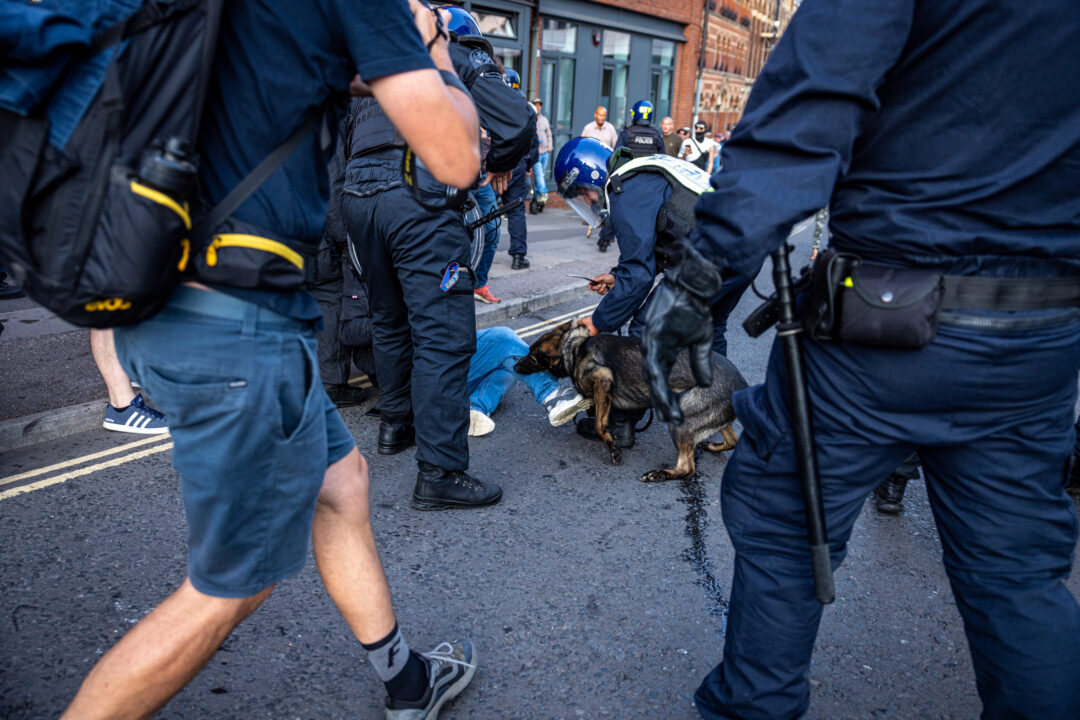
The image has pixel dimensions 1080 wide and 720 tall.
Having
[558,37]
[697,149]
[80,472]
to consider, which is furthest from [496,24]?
[80,472]

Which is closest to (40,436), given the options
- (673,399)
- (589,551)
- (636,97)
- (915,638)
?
(589,551)

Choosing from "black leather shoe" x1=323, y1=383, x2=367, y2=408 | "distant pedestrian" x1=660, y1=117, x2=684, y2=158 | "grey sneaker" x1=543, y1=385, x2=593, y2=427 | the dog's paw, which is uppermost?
"distant pedestrian" x1=660, y1=117, x2=684, y2=158

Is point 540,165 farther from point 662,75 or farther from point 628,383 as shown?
point 628,383

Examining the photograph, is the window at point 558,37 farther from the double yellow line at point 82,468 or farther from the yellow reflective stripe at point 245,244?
the yellow reflective stripe at point 245,244

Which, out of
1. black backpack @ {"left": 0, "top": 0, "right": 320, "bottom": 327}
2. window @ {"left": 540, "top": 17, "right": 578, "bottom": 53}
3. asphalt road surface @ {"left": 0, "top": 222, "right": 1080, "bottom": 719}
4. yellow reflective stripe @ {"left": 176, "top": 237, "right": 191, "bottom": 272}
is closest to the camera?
black backpack @ {"left": 0, "top": 0, "right": 320, "bottom": 327}

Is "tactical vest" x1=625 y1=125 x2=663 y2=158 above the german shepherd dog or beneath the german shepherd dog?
above

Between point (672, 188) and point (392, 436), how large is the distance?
72.9 inches

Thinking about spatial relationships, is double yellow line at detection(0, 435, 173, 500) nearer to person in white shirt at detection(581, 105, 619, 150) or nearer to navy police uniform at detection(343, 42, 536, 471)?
navy police uniform at detection(343, 42, 536, 471)

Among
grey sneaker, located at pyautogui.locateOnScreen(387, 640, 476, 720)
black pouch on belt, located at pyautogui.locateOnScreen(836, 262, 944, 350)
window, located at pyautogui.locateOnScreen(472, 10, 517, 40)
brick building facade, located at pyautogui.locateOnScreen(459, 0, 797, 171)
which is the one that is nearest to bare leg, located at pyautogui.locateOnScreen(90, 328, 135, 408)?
grey sneaker, located at pyautogui.locateOnScreen(387, 640, 476, 720)

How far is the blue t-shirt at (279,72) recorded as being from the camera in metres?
1.37

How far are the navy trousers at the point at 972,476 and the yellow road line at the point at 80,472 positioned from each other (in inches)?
126

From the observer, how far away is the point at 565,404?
166 inches

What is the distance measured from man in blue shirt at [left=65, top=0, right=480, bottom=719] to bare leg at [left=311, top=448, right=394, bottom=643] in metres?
0.19

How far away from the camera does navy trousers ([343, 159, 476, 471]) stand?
10.4ft
